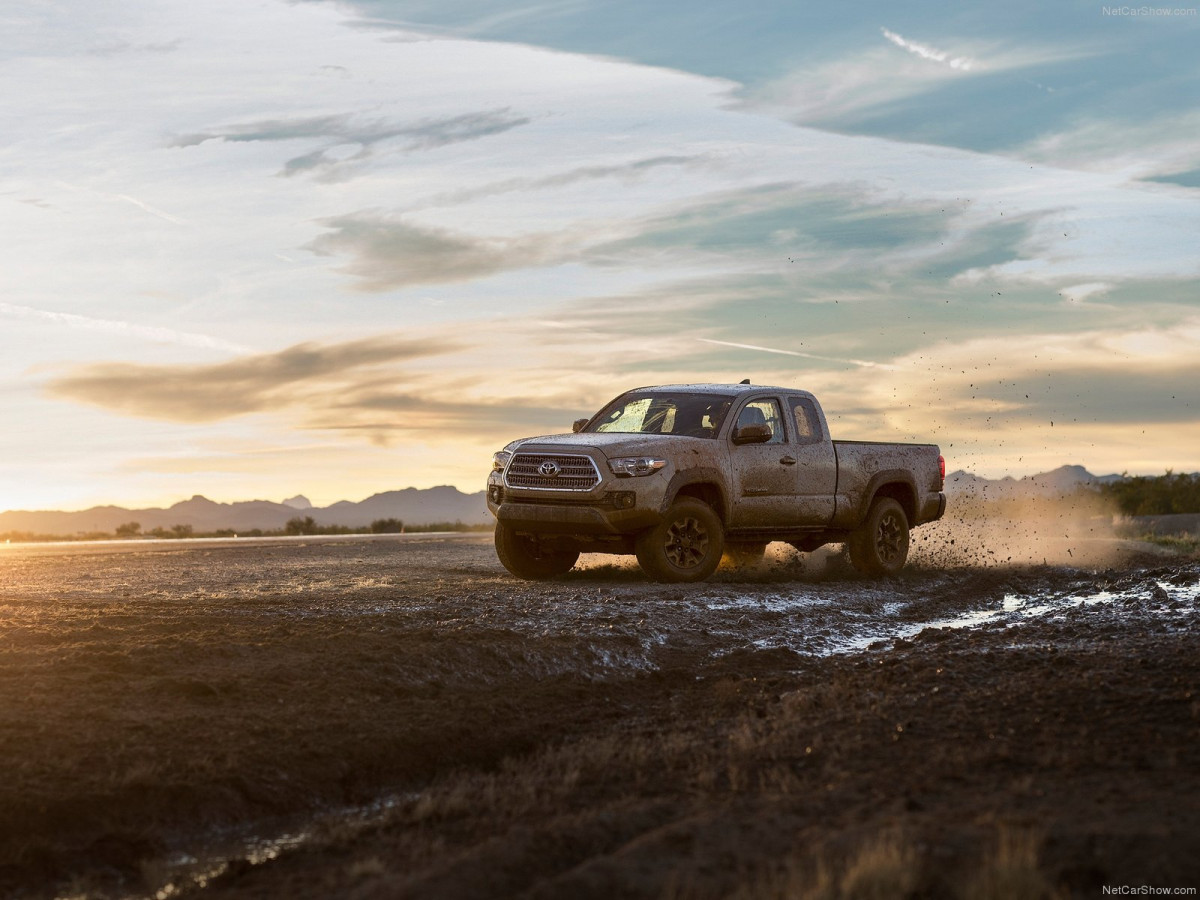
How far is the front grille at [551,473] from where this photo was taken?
13.6 m

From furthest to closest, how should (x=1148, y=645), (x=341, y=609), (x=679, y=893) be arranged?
(x=341, y=609) → (x=1148, y=645) → (x=679, y=893)

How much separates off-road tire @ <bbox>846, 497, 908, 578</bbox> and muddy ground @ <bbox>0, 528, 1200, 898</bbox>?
3.98 m

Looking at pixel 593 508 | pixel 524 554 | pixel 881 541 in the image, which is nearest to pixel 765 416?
pixel 881 541

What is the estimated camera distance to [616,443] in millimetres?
13688

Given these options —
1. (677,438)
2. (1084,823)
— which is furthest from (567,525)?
(1084,823)

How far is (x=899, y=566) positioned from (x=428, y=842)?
12.7 meters

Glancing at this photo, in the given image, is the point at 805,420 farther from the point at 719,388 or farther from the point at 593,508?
the point at 593,508

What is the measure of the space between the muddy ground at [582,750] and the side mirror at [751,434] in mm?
2530

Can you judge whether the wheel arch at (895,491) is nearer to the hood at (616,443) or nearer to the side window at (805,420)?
the side window at (805,420)

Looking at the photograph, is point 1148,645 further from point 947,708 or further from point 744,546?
point 744,546

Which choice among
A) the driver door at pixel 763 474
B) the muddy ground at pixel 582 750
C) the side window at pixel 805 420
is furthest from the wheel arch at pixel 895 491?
the muddy ground at pixel 582 750

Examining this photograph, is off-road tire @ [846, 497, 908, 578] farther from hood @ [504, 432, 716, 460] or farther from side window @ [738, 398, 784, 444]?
hood @ [504, 432, 716, 460]

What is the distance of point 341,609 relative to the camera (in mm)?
11500

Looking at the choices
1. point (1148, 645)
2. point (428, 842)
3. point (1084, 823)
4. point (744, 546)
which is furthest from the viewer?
point (744, 546)
